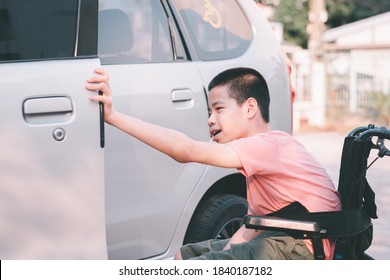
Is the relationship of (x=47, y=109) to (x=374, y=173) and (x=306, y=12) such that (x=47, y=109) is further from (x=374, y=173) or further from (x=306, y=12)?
(x=306, y=12)

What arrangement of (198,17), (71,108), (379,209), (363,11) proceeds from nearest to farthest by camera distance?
(71,108) → (198,17) → (379,209) → (363,11)

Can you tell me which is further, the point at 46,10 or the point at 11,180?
the point at 46,10

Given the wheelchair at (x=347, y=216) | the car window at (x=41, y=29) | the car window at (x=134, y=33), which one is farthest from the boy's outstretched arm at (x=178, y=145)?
the car window at (x=134, y=33)

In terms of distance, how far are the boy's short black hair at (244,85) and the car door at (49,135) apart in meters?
0.48

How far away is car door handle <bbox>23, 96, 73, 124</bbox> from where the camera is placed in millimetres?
2930

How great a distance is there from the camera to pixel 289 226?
9.05 ft

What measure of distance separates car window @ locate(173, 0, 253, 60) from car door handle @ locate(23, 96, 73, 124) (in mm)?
1309

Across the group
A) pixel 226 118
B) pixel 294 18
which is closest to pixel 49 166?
pixel 226 118

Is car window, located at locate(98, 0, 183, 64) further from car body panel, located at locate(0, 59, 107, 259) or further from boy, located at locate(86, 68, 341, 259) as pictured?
boy, located at locate(86, 68, 341, 259)
